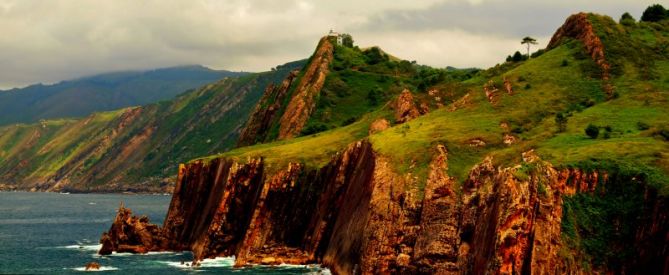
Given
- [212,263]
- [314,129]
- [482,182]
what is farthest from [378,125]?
[482,182]

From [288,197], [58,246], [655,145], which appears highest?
[655,145]

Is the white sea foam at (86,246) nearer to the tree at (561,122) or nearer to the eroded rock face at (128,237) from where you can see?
the eroded rock face at (128,237)

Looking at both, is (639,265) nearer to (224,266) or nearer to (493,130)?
(493,130)

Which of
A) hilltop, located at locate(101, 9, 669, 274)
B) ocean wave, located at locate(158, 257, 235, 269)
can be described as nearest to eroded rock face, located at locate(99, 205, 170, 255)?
hilltop, located at locate(101, 9, 669, 274)

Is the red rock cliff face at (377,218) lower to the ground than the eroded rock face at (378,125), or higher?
lower

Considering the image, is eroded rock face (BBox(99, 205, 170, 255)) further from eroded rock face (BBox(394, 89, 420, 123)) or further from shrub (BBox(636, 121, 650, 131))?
shrub (BBox(636, 121, 650, 131))

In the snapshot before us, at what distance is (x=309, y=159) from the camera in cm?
14300

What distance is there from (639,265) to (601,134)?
26388 millimetres

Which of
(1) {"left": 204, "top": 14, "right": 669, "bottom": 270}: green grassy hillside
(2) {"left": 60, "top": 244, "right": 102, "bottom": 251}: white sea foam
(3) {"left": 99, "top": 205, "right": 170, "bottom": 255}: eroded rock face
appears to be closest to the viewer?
(1) {"left": 204, "top": 14, "right": 669, "bottom": 270}: green grassy hillside

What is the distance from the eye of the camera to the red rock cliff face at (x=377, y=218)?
73.6m

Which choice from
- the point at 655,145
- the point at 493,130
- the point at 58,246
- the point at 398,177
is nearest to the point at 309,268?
the point at 398,177

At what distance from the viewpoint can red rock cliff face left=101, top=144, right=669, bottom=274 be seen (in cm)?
7356

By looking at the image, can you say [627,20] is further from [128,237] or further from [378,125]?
[128,237]

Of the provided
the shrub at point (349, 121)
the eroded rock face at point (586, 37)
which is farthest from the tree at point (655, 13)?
the shrub at point (349, 121)
